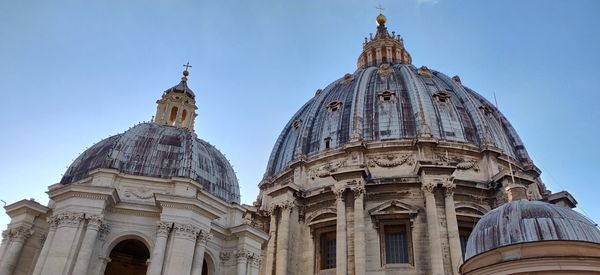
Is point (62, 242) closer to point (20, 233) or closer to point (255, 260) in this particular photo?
point (20, 233)

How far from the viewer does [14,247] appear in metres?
19.8

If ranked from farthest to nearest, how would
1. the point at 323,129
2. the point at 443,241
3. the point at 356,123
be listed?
the point at 323,129 → the point at 356,123 → the point at 443,241

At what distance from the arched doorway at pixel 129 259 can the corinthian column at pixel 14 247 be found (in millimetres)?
3700

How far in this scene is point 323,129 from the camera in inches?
1464

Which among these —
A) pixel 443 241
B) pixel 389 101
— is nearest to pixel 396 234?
A: pixel 443 241

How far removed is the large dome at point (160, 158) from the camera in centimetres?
2120

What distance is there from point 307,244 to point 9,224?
16.5m

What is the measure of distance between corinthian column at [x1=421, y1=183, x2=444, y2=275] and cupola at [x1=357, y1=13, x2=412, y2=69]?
21493mm

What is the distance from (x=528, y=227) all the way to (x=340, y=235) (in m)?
16.0

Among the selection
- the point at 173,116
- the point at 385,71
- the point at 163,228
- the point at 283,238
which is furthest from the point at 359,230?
the point at 385,71

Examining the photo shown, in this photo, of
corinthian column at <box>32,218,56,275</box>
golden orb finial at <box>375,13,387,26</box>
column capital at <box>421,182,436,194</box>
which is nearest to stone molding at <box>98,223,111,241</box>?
corinthian column at <box>32,218,56,275</box>

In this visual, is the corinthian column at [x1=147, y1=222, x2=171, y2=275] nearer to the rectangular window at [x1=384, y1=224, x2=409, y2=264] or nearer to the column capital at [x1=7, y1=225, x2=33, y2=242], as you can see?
the column capital at [x1=7, y1=225, x2=33, y2=242]

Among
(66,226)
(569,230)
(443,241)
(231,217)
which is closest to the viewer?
(569,230)

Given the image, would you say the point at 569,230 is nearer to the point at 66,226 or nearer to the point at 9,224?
the point at 66,226
